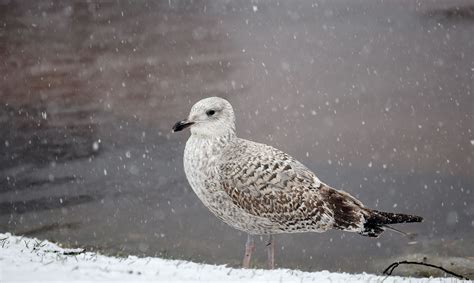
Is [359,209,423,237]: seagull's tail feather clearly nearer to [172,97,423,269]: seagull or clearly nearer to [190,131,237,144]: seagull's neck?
[172,97,423,269]: seagull

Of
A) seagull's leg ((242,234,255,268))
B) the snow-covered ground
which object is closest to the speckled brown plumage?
seagull's leg ((242,234,255,268))

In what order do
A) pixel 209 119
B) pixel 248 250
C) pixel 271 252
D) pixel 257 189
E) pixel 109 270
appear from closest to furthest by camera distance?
pixel 109 270 < pixel 257 189 < pixel 248 250 < pixel 271 252 < pixel 209 119

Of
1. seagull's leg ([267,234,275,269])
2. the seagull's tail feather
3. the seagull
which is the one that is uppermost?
the seagull

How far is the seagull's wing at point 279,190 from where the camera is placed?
7633mm

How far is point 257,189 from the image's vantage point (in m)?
7.64

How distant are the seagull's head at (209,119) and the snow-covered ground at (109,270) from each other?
1.74 m

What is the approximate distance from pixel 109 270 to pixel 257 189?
89.2 inches

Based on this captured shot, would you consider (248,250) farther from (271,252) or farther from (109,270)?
(109,270)

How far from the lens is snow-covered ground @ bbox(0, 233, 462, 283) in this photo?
5656 mm

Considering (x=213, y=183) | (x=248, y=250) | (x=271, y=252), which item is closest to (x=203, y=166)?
(x=213, y=183)

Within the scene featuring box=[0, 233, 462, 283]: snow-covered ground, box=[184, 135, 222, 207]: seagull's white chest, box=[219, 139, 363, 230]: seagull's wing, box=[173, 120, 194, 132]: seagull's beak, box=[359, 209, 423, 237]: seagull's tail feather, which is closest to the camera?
box=[0, 233, 462, 283]: snow-covered ground

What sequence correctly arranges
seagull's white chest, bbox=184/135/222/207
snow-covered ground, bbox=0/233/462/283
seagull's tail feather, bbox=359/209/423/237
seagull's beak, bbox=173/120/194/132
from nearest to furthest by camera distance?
snow-covered ground, bbox=0/233/462/283 < seagull's white chest, bbox=184/135/222/207 < seagull's beak, bbox=173/120/194/132 < seagull's tail feather, bbox=359/209/423/237

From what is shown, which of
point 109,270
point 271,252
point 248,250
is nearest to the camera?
point 109,270

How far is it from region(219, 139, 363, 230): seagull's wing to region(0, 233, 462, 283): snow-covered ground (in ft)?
2.44
